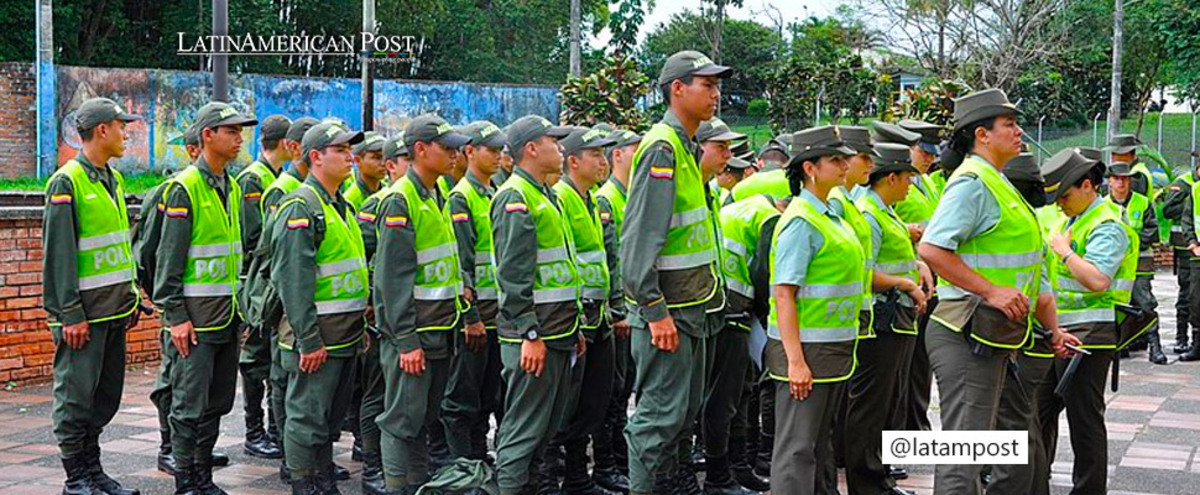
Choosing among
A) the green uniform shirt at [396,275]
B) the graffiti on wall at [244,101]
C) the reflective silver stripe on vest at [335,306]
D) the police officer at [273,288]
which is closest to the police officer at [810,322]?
the green uniform shirt at [396,275]

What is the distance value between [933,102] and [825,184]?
11.0 meters

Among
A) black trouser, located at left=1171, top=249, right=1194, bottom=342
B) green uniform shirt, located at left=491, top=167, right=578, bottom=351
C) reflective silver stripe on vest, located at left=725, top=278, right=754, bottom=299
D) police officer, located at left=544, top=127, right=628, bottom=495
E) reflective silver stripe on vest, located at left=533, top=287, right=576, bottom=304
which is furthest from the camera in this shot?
black trouser, located at left=1171, top=249, right=1194, bottom=342

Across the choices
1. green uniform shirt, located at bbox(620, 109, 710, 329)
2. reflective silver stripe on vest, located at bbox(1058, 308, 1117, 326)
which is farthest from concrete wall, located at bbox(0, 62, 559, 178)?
reflective silver stripe on vest, located at bbox(1058, 308, 1117, 326)

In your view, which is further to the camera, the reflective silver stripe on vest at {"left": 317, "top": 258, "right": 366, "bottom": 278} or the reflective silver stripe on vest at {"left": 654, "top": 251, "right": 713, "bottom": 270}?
the reflective silver stripe on vest at {"left": 317, "top": 258, "right": 366, "bottom": 278}

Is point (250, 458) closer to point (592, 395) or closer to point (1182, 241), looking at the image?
point (592, 395)

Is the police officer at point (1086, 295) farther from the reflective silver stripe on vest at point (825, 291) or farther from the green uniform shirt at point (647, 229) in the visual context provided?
the green uniform shirt at point (647, 229)

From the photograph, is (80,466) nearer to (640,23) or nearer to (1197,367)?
(1197,367)

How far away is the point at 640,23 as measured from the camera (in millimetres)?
53438

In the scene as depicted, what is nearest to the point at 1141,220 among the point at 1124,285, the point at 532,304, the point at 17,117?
the point at 1124,285

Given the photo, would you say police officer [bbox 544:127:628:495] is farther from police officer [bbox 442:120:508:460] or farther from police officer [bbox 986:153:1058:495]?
police officer [bbox 986:153:1058:495]

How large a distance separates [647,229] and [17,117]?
941 inches

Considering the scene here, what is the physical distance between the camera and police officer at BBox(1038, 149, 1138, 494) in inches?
266

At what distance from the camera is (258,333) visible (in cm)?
839

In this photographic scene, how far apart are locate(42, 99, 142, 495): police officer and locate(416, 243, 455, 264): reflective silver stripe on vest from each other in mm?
1612
